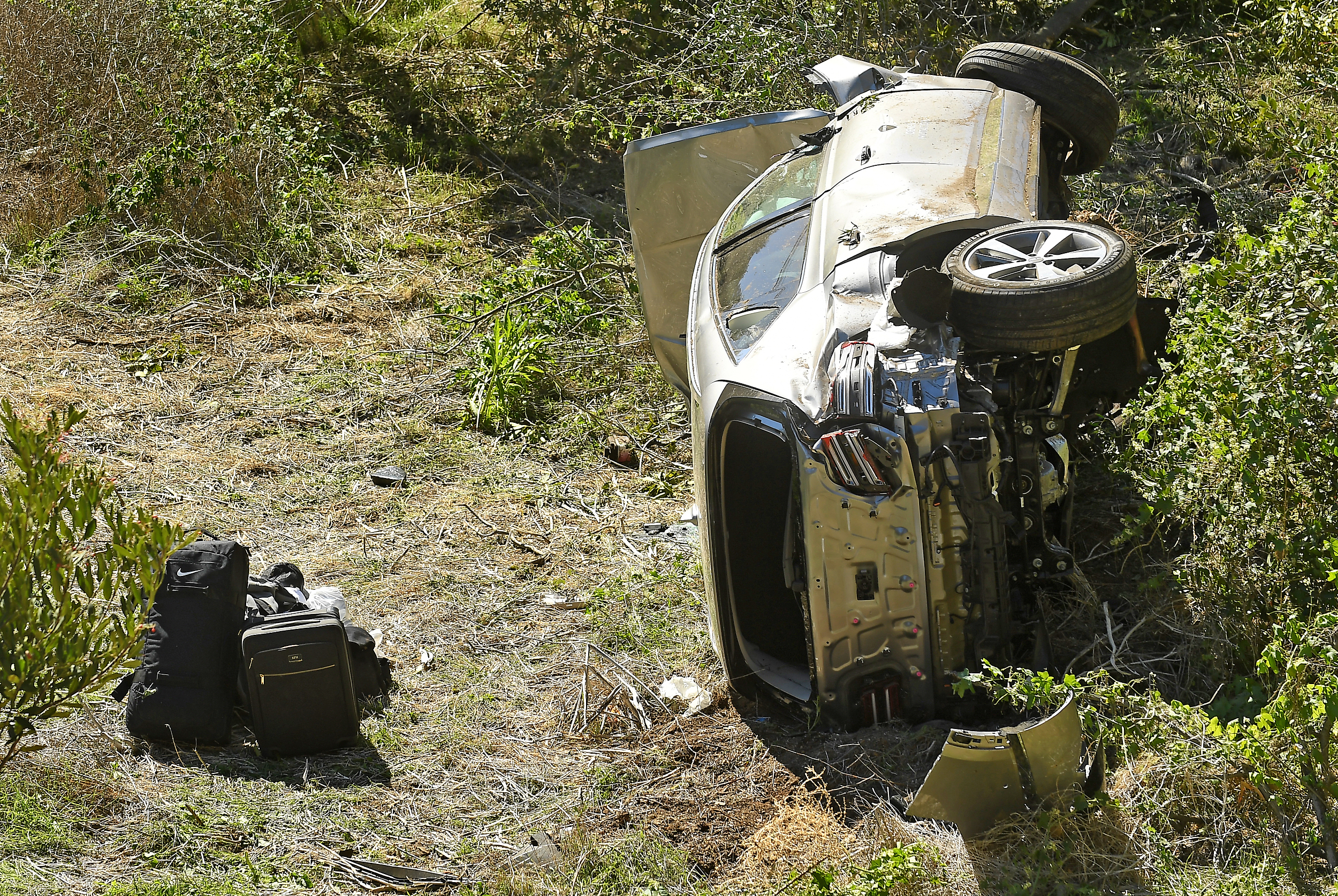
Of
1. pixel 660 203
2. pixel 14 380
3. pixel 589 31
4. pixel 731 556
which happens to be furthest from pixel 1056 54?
pixel 14 380

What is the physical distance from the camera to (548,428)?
6461 mm

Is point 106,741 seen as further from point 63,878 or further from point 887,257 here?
point 887,257

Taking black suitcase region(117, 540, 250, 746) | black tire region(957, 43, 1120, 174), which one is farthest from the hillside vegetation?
black tire region(957, 43, 1120, 174)

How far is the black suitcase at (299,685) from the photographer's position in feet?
13.1

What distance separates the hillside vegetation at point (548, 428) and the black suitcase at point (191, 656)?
146 millimetres

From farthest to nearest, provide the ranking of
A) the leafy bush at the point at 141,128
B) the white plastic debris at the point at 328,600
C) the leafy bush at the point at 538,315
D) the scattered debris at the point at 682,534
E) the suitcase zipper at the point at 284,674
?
the leafy bush at the point at 141,128
the leafy bush at the point at 538,315
the scattered debris at the point at 682,534
the white plastic debris at the point at 328,600
the suitcase zipper at the point at 284,674

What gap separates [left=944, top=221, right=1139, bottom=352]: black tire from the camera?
3.46 m

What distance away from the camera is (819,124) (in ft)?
20.0

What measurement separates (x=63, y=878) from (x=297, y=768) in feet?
2.73

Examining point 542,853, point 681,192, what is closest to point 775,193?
point 681,192

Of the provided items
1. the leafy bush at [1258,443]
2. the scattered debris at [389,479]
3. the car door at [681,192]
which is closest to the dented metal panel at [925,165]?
the car door at [681,192]

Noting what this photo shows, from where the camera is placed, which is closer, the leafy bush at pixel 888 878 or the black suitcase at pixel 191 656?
the leafy bush at pixel 888 878

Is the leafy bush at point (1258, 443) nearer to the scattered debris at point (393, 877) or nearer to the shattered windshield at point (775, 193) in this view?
the shattered windshield at point (775, 193)

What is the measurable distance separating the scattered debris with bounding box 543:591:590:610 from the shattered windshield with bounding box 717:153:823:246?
5.64ft
